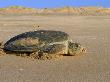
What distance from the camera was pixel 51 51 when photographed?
42.4ft

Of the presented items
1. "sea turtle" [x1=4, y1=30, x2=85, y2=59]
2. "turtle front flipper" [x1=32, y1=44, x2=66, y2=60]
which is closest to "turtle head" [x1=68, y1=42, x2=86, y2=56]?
"sea turtle" [x1=4, y1=30, x2=85, y2=59]

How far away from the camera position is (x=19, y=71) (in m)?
11.0

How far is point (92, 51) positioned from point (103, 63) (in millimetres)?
2448

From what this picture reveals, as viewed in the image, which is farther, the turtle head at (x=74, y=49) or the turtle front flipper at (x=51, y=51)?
the turtle head at (x=74, y=49)

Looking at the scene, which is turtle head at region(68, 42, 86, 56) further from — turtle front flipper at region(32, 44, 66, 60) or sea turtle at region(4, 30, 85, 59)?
turtle front flipper at region(32, 44, 66, 60)

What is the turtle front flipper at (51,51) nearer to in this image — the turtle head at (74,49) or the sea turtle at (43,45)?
the sea turtle at (43,45)

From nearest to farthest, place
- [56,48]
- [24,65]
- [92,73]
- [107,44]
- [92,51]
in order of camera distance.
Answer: [92,73] < [24,65] < [56,48] < [92,51] < [107,44]

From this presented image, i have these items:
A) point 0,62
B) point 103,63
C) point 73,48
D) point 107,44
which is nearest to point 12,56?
point 0,62

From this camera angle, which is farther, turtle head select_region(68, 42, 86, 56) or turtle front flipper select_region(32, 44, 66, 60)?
turtle head select_region(68, 42, 86, 56)

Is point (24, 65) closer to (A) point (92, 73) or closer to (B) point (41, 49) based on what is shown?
(B) point (41, 49)

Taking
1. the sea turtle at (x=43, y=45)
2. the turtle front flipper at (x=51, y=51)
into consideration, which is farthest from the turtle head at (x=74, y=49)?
the turtle front flipper at (x=51, y=51)

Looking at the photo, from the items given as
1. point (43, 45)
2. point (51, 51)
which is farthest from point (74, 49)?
point (43, 45)

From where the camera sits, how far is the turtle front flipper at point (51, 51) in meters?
12.9

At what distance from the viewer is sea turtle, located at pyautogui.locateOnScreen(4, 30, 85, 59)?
12961mm
